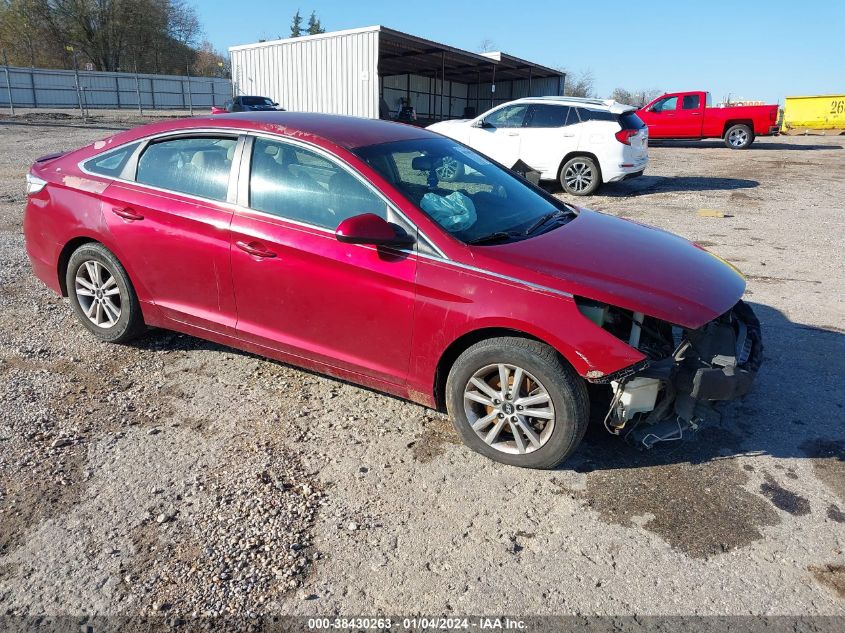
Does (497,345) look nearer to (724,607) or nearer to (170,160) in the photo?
(724,607)

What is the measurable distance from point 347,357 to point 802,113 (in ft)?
115

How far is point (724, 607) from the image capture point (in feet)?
7.96

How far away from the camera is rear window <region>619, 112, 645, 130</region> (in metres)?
11.7

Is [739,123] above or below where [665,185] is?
above

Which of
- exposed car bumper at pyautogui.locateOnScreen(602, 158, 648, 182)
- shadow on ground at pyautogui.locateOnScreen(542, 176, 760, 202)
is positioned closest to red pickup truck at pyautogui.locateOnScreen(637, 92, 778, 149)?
shadow on ground at pyautogui.locateOnScreen(542, 176, 760, 202)

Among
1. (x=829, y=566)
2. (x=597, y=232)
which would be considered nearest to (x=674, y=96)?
(x=597, y=232)

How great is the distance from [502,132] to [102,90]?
37.7 m

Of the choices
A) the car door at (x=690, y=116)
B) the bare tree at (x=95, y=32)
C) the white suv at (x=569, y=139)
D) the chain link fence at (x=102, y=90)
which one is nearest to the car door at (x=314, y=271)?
the white suv at (x=569, y=139)

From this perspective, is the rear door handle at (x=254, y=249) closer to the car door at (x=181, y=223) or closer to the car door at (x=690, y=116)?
the car door at (x=181, y=223)

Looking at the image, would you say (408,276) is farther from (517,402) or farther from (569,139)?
(569,139)

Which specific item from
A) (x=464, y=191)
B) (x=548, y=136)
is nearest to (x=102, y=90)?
(x=548, y=136)

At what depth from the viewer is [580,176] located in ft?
39.7

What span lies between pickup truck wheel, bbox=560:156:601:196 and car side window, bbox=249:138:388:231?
9.23 m

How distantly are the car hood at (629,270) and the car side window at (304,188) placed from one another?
789mm
